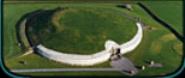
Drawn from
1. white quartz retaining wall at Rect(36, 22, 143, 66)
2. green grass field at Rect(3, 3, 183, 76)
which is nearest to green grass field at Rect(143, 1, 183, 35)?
green grass field at Rect(3, 3, 183, 76)

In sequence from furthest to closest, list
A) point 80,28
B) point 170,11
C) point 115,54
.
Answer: point 80,28 < point 170,11 < point 115,54

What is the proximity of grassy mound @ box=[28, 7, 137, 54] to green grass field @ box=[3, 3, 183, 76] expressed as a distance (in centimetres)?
30

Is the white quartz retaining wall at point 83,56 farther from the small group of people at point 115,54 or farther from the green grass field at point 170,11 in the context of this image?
the green grass field at point 170,11

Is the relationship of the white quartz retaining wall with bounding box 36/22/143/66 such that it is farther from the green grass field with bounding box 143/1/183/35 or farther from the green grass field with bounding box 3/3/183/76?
the green grass field with bounding box 143/1/183/35

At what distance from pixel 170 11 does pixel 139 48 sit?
2.80 feet

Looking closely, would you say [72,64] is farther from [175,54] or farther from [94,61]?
[175,54]

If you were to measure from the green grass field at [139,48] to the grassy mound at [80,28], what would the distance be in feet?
0.98

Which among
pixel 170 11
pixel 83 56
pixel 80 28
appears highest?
pixel 170 11

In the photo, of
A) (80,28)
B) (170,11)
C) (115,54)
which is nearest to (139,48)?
(115,54)

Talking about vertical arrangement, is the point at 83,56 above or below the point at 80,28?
below

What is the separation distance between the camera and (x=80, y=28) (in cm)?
704

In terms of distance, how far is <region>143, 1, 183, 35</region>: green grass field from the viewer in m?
6.55

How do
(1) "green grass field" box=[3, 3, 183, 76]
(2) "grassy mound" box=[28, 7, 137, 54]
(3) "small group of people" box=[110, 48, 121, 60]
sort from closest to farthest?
(1) "green grass field" box=[3, 3, 183, 76] → (3) "small group of people" box=[110, 48, 121, 60] → (2) "grassy mound" box=[28, 7, 137, 54]

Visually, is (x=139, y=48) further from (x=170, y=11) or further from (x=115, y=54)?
(x=170, y=11)
